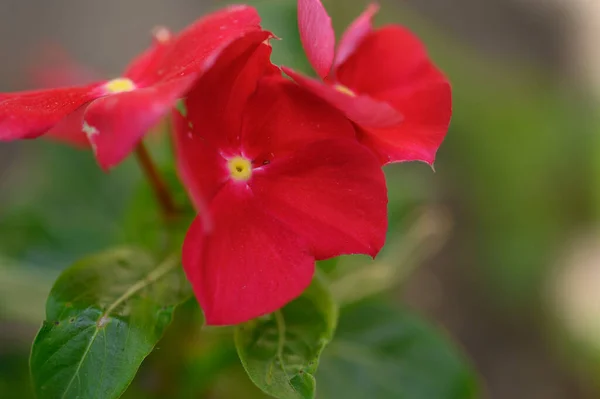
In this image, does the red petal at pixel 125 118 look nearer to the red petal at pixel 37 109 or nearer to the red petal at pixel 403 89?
the red petal at pixel 37 109

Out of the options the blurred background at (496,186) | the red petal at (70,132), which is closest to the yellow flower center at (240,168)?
the red petal at (70,132)

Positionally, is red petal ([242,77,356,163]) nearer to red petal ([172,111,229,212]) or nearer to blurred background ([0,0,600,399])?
red petal ([172,111,229,212])

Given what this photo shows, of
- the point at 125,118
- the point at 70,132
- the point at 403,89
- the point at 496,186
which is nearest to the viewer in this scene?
the point at 125,118

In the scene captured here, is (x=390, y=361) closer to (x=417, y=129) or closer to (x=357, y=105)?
(x=417, y=129)

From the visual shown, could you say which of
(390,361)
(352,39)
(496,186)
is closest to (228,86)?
(352,39)

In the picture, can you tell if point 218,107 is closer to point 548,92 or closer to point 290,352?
point 290,352

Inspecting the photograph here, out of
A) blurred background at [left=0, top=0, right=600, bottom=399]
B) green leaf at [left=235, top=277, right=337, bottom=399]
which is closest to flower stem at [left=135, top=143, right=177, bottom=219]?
green leaf at [left=235, top=277, right=337, bottom=399]
